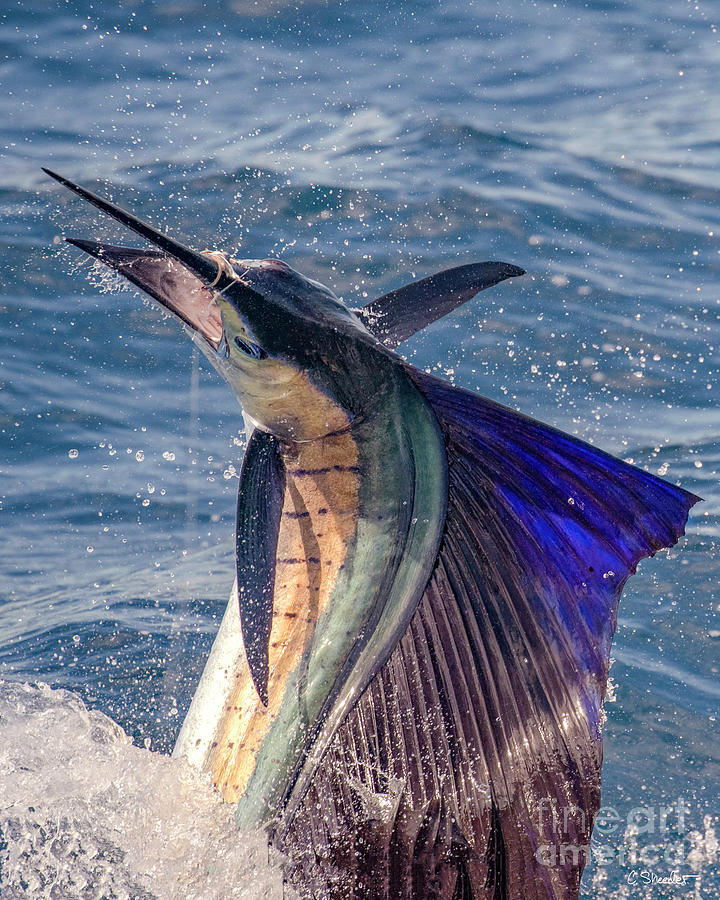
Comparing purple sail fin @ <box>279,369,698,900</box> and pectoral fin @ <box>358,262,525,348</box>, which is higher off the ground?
pectoral fin @ <box>358,262,525,348</box>

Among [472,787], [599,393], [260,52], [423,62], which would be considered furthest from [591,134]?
[472,787]

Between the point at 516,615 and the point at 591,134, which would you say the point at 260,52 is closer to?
the point at 591,134

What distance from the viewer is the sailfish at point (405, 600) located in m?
2.35

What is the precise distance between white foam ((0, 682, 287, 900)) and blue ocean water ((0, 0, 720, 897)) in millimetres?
532

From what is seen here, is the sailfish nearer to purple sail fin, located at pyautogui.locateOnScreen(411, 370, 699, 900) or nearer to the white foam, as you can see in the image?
purple sail fin, located at pyautogui.locateOnScreen(411, 370, 699, 900)

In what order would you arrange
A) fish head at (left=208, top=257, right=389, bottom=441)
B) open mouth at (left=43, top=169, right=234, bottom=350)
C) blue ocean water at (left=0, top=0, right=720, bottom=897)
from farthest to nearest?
1. blue ocean water at (left=0, top=0, right=720, bottom=897)
2. fish head at (left=208, top=257, right=389, bottom=441)
3. open mouth at (left=43, top=169, right=234, bottom=350)
